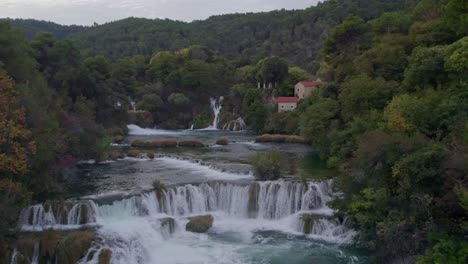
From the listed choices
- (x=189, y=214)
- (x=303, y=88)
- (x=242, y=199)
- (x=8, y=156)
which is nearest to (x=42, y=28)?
(x=303, y=88)

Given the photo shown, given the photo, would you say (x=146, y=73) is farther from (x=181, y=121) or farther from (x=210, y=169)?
(x=210, y=169)

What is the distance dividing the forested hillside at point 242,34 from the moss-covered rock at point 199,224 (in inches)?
2189

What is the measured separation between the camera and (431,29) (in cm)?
2481

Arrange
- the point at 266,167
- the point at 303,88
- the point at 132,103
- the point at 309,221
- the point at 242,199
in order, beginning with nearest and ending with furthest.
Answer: the point at 309,221, the point at 242,199, the point at 266,167, the point at 303,88, the point at 132,103

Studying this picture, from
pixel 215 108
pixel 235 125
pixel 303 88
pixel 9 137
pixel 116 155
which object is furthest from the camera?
pixel 215 108

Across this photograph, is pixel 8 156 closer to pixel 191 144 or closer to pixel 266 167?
pixel 266 167

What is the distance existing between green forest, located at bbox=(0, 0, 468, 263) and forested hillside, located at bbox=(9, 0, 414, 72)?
21785mm

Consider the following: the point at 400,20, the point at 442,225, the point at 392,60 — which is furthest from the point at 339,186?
the point at 400,20

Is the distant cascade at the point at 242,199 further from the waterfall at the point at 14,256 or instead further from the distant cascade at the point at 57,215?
the waterfall at the point at 14,256

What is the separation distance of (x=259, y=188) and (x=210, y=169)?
5362mm

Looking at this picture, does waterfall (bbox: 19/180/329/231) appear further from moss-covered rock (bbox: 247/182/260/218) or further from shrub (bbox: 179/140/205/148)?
shrub (bbox: 179/140/205/148)

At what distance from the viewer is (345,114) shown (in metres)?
24.9

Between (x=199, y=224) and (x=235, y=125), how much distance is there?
104 ft

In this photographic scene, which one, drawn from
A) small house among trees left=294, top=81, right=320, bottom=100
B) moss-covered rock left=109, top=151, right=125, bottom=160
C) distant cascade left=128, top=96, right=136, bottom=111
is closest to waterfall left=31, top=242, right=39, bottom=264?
moss-covered rock left=109, top=151, right=125, bottom=160
